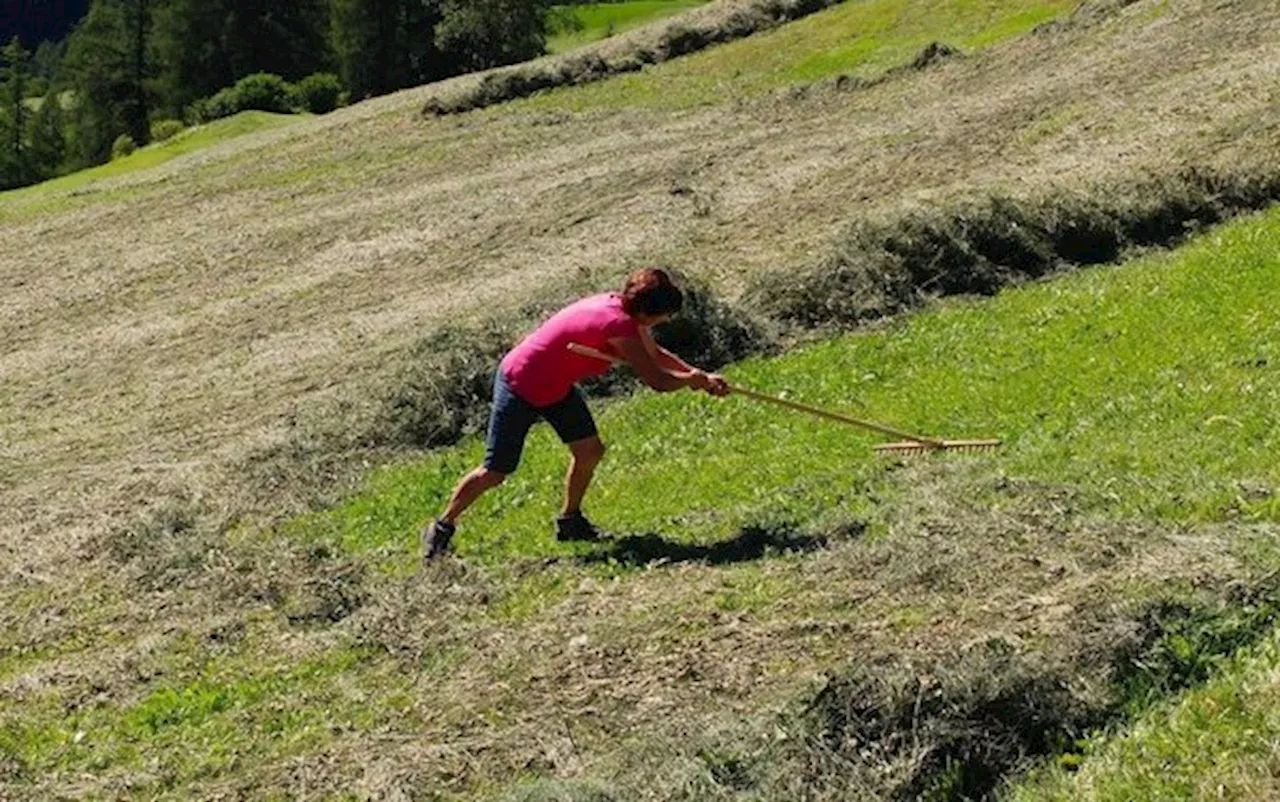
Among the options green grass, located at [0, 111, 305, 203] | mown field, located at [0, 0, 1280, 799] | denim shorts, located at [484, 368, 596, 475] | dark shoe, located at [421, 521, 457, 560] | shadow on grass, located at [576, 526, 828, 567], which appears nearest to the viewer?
mown field, located at [0, 0, 1280, 799]

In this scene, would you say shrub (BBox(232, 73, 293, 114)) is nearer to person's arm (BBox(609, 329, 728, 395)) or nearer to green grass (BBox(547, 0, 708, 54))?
green grass (BBox(547, 0, 708, 54))

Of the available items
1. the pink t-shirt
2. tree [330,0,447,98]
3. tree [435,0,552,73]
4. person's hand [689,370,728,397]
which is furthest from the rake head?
tree [330,0,447,98]

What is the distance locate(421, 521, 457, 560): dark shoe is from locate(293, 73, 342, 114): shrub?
57.6 meters

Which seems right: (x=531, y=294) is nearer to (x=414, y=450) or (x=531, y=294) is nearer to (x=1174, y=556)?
(x=414, y=450)

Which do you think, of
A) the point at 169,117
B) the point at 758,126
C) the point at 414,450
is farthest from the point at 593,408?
the point at 169,117

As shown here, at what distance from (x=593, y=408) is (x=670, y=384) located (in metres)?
5.05

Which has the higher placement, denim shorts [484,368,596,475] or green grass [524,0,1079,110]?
denim shorts [484,368,596,475]

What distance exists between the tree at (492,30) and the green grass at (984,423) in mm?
54008

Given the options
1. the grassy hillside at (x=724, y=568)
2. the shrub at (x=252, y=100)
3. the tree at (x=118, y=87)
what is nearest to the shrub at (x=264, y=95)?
the shrub at (x=252, y=100)

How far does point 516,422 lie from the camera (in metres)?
10.7

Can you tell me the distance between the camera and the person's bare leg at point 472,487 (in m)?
10.9

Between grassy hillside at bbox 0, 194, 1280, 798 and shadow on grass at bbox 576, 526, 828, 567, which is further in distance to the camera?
shadow on grass at bbox 576, 526, 828, 567

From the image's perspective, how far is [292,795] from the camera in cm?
781

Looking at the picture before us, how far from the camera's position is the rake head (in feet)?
38.2
